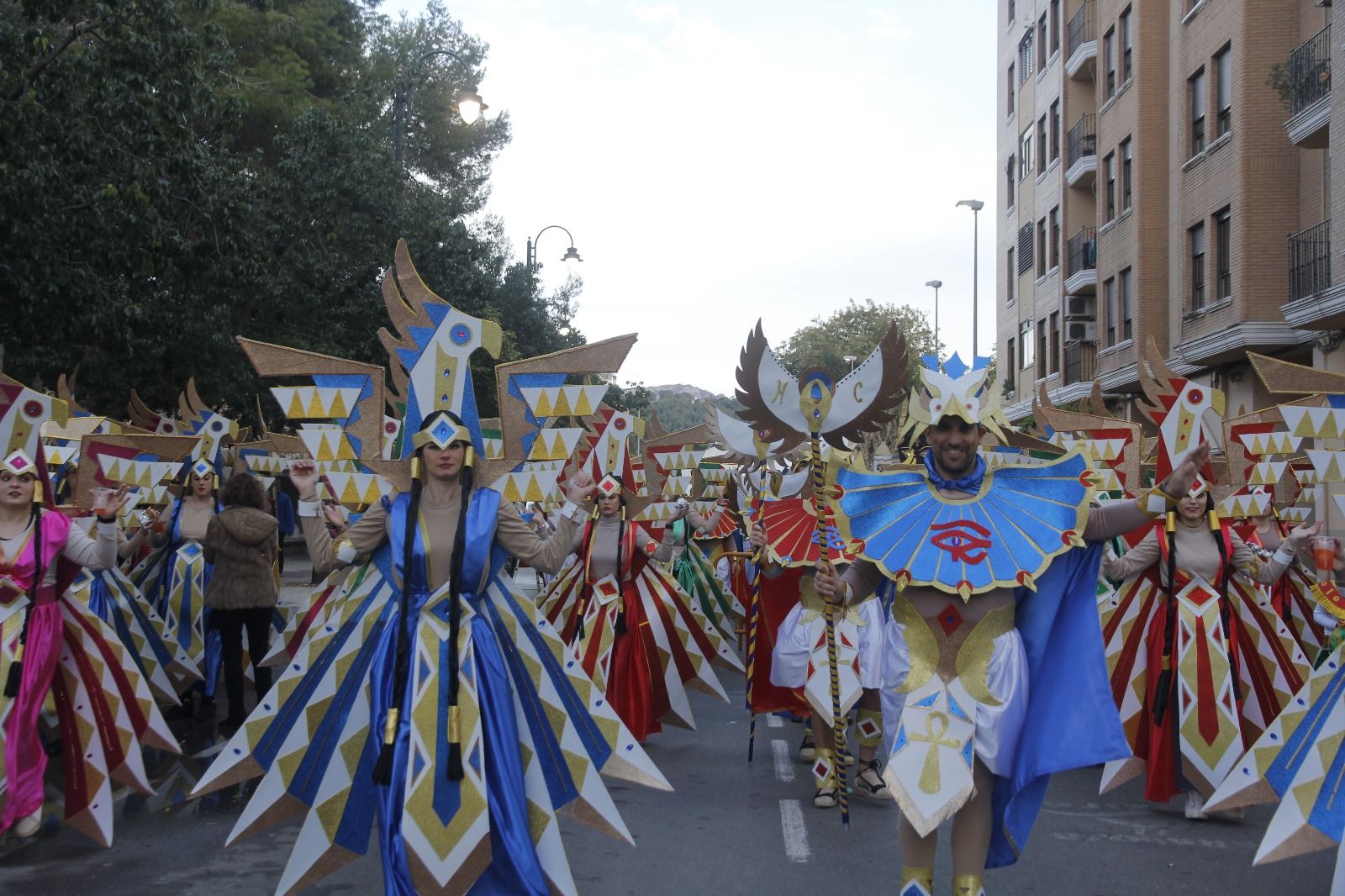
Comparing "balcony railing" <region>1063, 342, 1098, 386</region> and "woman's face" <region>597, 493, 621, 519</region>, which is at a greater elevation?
"balcony railing" <region>1063, 342, 1098, 386</region>

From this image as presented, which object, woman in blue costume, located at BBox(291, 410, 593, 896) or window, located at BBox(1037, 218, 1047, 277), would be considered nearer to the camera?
woman in blue costume, located at BBox(291, 410, 593, 896)

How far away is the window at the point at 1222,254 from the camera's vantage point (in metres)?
25.7

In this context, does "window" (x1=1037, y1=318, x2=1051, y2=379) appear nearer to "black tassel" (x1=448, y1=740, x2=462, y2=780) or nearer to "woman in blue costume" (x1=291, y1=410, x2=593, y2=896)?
"woman in blue costume" (x1=291, y1=410, x2=593, y2=896)

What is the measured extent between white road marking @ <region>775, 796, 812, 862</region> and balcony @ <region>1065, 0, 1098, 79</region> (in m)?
30.5

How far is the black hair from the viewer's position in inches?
206

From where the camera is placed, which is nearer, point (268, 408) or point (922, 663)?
point (922, 663)

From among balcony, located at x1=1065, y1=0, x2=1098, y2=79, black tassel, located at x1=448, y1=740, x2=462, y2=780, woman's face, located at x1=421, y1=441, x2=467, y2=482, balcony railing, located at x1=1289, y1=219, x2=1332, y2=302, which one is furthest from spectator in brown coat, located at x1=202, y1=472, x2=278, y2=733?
balcony, located at x1=1065, y1=0, x2=1098, y2=79

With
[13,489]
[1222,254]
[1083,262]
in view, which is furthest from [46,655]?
[1083,262]

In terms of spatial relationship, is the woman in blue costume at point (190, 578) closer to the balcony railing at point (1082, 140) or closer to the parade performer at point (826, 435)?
the parade performer at point (826, 435)

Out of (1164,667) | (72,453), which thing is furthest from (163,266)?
(1164,667)

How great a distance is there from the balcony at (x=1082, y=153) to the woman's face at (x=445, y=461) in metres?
31.5

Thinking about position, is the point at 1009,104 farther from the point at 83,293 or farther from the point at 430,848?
the point at 430,848

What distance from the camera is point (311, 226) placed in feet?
72.3

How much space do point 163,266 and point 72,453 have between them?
5575 mm
